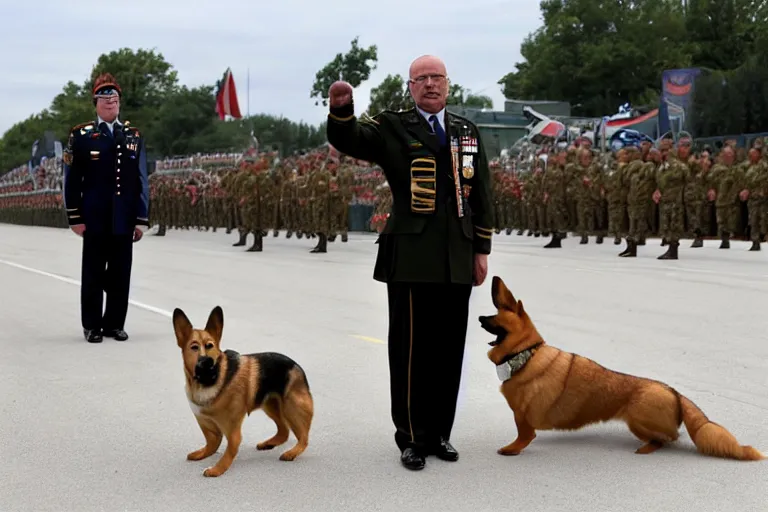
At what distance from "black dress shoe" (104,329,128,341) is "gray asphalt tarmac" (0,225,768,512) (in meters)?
0.09

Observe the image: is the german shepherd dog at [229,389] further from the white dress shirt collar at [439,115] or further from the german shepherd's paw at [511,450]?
the white dress shirt collar at [439,115]

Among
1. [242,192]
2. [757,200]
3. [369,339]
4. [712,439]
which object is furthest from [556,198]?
[712,439]

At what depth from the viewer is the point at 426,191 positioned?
17.2 feet

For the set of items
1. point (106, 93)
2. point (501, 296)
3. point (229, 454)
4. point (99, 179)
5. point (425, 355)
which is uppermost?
point (106, 93)

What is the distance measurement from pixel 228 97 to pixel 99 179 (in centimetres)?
4705

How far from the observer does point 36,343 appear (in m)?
9.56

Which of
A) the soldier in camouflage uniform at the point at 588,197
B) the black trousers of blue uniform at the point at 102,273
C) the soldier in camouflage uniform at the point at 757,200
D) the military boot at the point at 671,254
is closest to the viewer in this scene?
the black trousers of blue uniform at the point at 102,273

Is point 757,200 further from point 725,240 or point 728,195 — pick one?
point 725,240

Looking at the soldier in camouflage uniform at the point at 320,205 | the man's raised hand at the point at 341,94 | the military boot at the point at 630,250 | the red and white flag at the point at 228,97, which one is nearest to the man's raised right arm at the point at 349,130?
the man's raised hand at the point at 341,94

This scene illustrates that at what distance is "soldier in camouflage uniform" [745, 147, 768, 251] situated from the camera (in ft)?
75.6

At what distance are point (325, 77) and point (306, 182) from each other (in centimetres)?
5453

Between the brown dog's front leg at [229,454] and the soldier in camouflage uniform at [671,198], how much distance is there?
1578 cm

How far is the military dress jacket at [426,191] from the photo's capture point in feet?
17.2

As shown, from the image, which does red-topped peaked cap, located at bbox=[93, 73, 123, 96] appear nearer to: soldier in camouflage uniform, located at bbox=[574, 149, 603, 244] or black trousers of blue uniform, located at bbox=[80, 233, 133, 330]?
black trousers of blue uniform, located at bbox=[80, 233, 133, 330]
